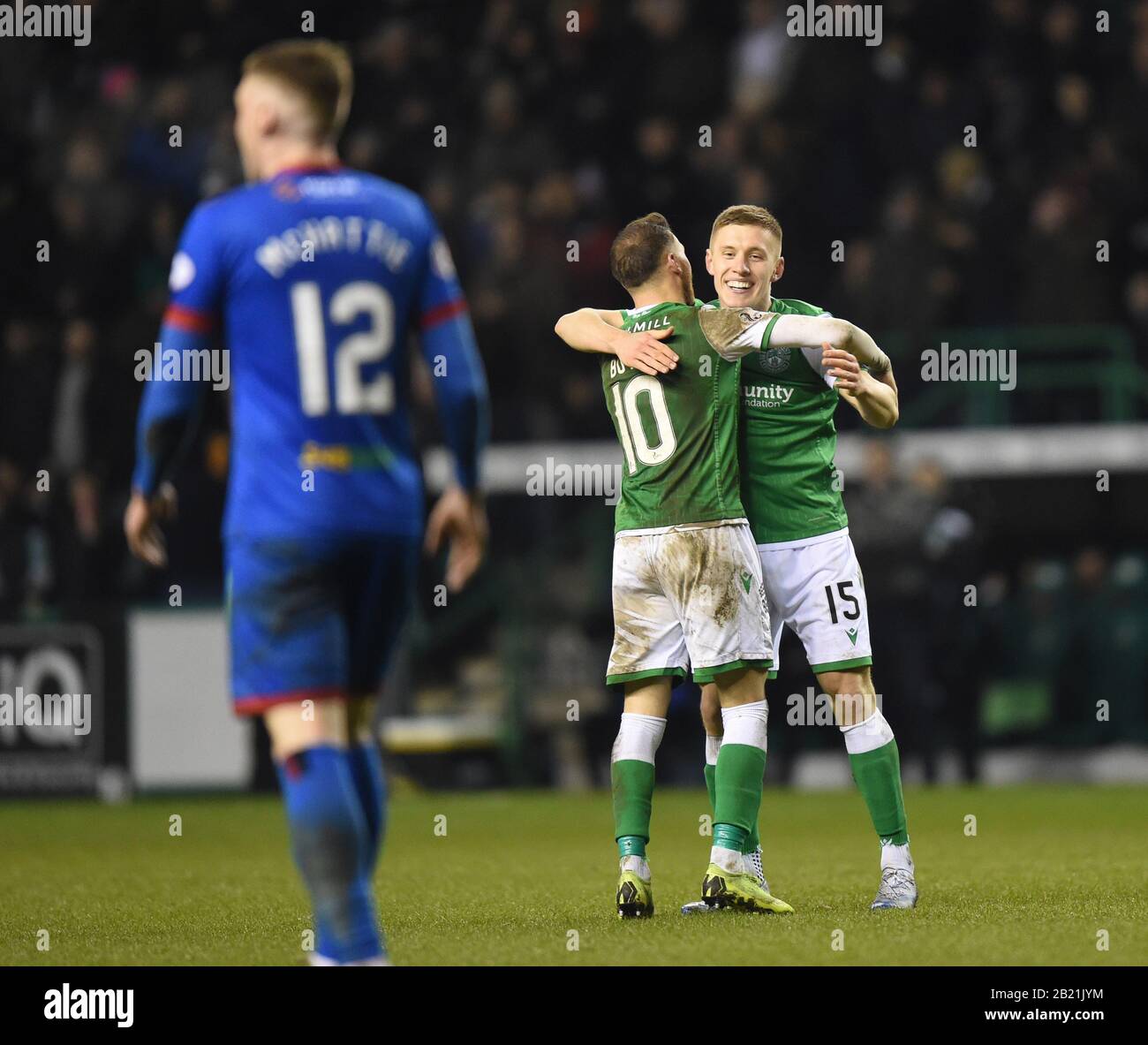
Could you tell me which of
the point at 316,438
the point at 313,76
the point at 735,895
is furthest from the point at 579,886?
the point at 313,76

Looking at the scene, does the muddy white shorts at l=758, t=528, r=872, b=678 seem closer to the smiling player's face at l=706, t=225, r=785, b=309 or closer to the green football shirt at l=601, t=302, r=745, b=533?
the green football shirt at l=601, t=302, r=745, b=533

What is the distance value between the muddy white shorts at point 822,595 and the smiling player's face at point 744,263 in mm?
791

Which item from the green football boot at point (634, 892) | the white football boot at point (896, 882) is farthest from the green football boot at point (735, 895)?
the white football boot at point (896, 882)

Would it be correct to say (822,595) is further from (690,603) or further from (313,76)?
(313,76)

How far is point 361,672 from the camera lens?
179 inches

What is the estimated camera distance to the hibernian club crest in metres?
6.53

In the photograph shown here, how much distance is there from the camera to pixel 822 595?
6484 millimetres

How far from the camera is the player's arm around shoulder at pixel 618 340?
20.3ft

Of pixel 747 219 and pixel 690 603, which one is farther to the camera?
pixel 747 219

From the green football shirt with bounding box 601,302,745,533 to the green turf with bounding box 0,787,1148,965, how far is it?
123cm

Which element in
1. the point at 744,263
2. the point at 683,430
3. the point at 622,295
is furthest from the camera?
the point at 622,295

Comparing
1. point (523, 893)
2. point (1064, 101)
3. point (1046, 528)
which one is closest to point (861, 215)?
point (1064, 101)

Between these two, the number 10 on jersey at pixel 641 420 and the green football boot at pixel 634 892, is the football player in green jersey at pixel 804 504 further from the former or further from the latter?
the green football boot at pixel 634 892

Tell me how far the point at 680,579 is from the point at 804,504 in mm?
590
